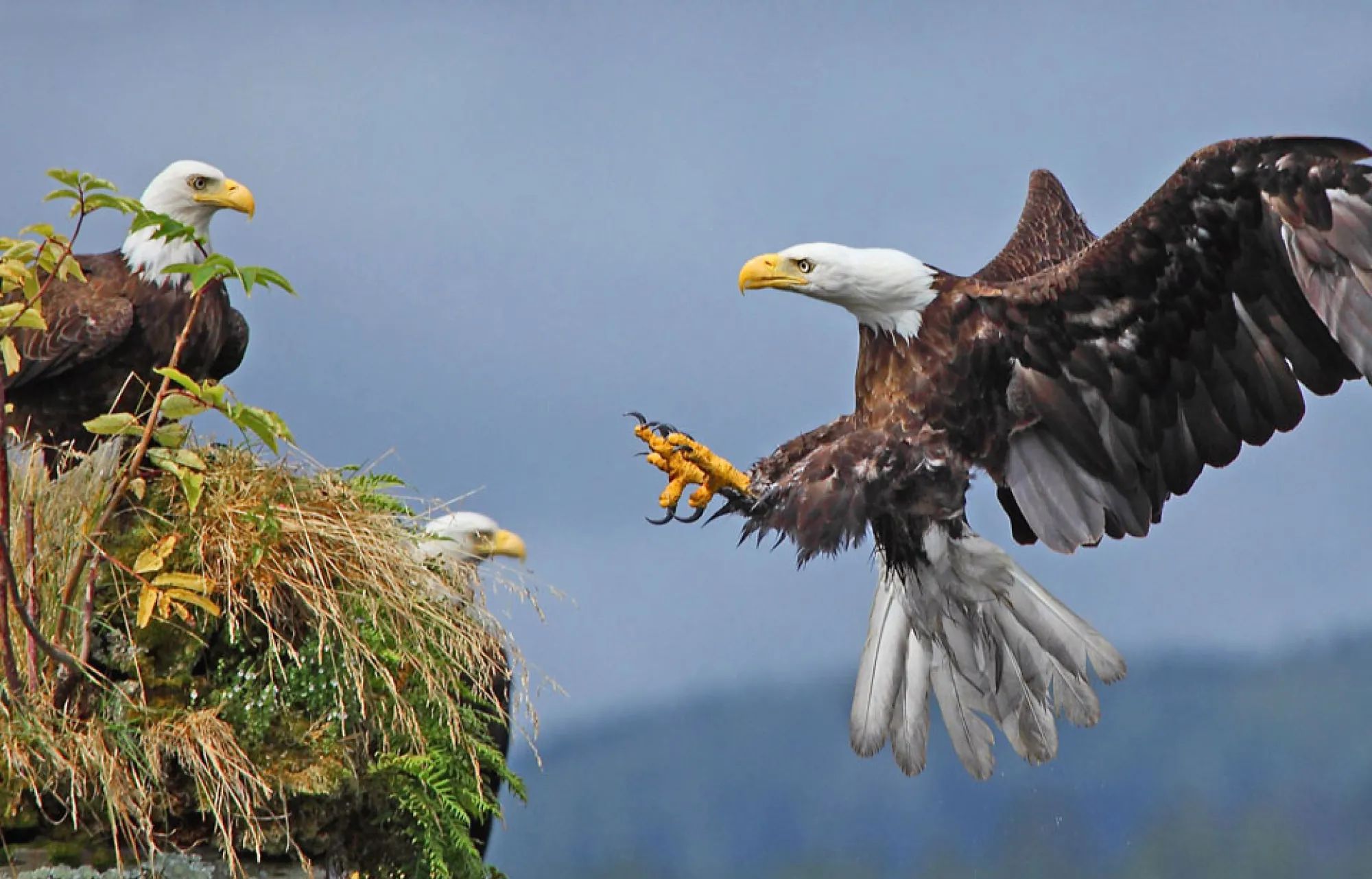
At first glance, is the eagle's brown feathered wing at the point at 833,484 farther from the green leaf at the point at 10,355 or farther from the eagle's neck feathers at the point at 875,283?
the green leaf at the point at 10,355

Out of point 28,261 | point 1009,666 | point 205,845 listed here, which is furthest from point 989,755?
point 28,261

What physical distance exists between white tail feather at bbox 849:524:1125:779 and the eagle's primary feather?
0.09 m

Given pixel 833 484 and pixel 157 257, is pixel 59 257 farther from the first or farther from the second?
pixel 833 484

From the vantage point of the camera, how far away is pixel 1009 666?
17.2 feet

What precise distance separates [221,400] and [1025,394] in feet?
7.52

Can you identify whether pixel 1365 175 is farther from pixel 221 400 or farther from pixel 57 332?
pixel 57 332

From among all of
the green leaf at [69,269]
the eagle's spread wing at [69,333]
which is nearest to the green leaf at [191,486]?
the green leaf at [69,269]

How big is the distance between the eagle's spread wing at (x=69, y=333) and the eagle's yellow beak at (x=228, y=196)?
427 millimetres

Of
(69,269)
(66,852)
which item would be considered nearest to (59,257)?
(69,269)

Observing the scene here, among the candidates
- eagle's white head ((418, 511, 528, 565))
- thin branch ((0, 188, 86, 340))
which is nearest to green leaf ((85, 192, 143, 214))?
thin branch ((0, 188, 86, 340))

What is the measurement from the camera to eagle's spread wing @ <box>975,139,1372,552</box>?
4.14 metres

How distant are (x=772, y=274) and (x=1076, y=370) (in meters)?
0.94

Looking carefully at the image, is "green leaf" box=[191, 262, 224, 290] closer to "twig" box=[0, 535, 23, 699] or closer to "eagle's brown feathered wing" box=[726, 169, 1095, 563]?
"twig" box=[0, 535, 23, 699]

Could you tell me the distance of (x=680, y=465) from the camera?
439 centimetres
